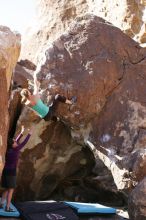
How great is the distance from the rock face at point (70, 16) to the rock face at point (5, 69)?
5.62 meters

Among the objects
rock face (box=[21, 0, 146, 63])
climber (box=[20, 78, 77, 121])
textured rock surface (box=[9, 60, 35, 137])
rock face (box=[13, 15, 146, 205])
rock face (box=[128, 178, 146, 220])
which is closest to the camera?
rock face (box=[128, 178, 146, 220])

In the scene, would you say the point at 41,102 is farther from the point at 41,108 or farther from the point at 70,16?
the point at 70,16

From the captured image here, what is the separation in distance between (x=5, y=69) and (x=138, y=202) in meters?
3.05

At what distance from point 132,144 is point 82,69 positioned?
5.83 feet

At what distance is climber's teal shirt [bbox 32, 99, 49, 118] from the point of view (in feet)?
23.1

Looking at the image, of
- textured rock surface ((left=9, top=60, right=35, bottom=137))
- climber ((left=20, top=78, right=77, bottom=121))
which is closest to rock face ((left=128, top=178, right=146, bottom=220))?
climber ((left=20, top=78, right=77, bottom=121))

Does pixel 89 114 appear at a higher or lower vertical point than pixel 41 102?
lower

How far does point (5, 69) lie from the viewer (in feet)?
19.3

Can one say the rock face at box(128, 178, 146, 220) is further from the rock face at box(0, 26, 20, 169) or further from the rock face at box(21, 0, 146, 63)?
the rock face at box(21, 0, 146, 63)

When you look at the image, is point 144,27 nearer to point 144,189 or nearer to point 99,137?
point 99,137

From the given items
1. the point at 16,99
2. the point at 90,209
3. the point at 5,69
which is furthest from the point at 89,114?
the point at 5,69

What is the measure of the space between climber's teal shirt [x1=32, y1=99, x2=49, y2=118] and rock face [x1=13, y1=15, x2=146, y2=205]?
0.67 metres

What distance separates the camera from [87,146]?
27.5 feet

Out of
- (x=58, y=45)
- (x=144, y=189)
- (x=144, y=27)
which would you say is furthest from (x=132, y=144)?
(x=144, y=27)
